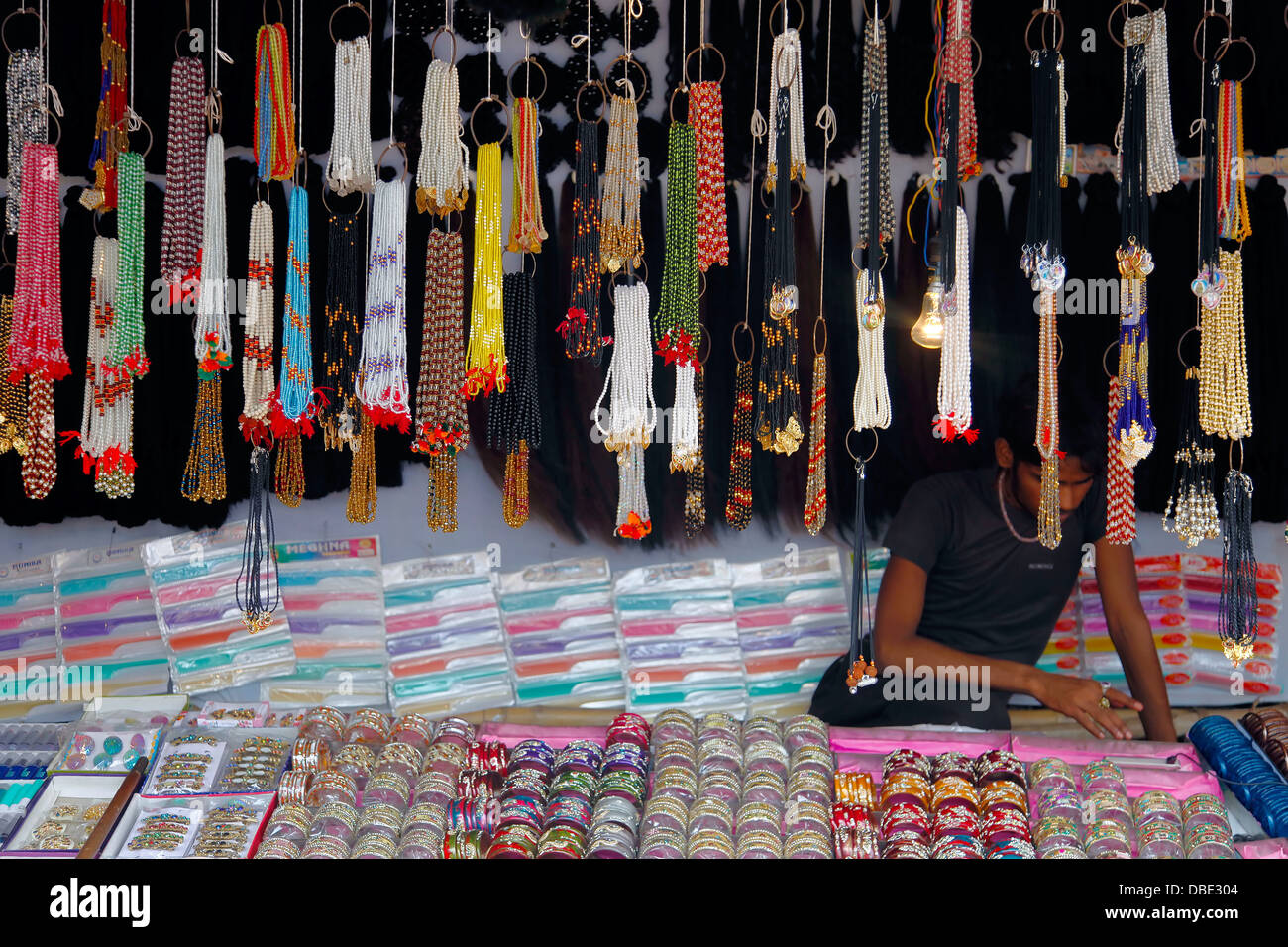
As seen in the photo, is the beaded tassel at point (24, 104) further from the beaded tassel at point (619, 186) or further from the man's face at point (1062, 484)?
the man's face at point (1062, 484)

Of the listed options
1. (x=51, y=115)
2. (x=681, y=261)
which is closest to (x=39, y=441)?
(x=51, y=115)

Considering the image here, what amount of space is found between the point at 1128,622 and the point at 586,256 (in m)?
2.37

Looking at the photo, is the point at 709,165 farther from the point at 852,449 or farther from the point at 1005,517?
the point at 1005,517

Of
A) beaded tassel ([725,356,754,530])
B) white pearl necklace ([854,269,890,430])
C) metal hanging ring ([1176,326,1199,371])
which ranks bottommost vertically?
beaded tassel ([725,356,754,530])

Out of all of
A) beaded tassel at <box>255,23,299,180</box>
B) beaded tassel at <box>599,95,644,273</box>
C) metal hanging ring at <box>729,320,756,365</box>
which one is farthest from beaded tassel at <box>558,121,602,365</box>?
beaded tassel at <box>255,23,299,180</box>

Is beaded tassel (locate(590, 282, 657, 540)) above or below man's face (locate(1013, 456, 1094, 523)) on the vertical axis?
above

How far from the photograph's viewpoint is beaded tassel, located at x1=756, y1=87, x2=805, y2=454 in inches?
141

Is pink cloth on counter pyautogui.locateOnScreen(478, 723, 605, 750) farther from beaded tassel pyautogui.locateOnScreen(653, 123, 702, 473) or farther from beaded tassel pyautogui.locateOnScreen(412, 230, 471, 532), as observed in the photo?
beaded tassel pyautogui.locateOnScreen(653, 123, 702, 473)

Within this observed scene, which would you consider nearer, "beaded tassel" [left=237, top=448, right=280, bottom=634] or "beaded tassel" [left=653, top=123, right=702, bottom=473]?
"beaded tassel" [left=653, top=123, right=702, bottom=473]

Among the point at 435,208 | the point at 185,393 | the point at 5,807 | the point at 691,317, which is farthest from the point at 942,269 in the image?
the point at 5,807

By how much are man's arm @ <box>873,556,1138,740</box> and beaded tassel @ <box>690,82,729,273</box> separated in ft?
4.66

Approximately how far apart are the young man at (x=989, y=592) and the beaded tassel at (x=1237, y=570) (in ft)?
1.65

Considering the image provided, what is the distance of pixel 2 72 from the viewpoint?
Answer: 171 inches

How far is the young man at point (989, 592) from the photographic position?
14.1 feet
